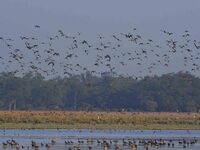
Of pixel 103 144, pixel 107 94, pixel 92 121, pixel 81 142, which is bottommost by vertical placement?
pixel 103 144

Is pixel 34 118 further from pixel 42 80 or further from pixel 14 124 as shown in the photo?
pixel 42 80

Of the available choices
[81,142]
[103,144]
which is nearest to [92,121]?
[81,142]

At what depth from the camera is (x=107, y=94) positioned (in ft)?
435

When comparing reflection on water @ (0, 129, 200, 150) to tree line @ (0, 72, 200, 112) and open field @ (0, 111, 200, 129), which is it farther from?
tree line @ (0, 72, 200, 112)

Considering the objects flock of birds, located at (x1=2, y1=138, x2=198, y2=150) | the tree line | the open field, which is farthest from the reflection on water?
the tree line

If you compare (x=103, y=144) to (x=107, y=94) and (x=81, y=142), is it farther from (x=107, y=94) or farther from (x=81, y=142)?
(x=107, y=94)

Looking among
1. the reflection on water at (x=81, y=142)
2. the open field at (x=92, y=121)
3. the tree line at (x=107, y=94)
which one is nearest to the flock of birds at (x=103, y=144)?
the reflection on water at (x=81, y=142)

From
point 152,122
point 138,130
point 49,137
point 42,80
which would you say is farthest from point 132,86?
point 49,137

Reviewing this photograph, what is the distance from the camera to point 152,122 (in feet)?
248

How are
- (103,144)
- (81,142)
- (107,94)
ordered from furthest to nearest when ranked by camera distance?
(107,94), (81,142), (103,144)

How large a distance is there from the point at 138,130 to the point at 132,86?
66.4 meters

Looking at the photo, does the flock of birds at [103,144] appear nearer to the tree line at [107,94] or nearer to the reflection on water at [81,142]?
the reflection on water at [81,142]

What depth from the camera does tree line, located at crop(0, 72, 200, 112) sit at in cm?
12175

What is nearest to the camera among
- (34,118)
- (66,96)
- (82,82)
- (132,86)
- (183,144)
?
(183,144)
